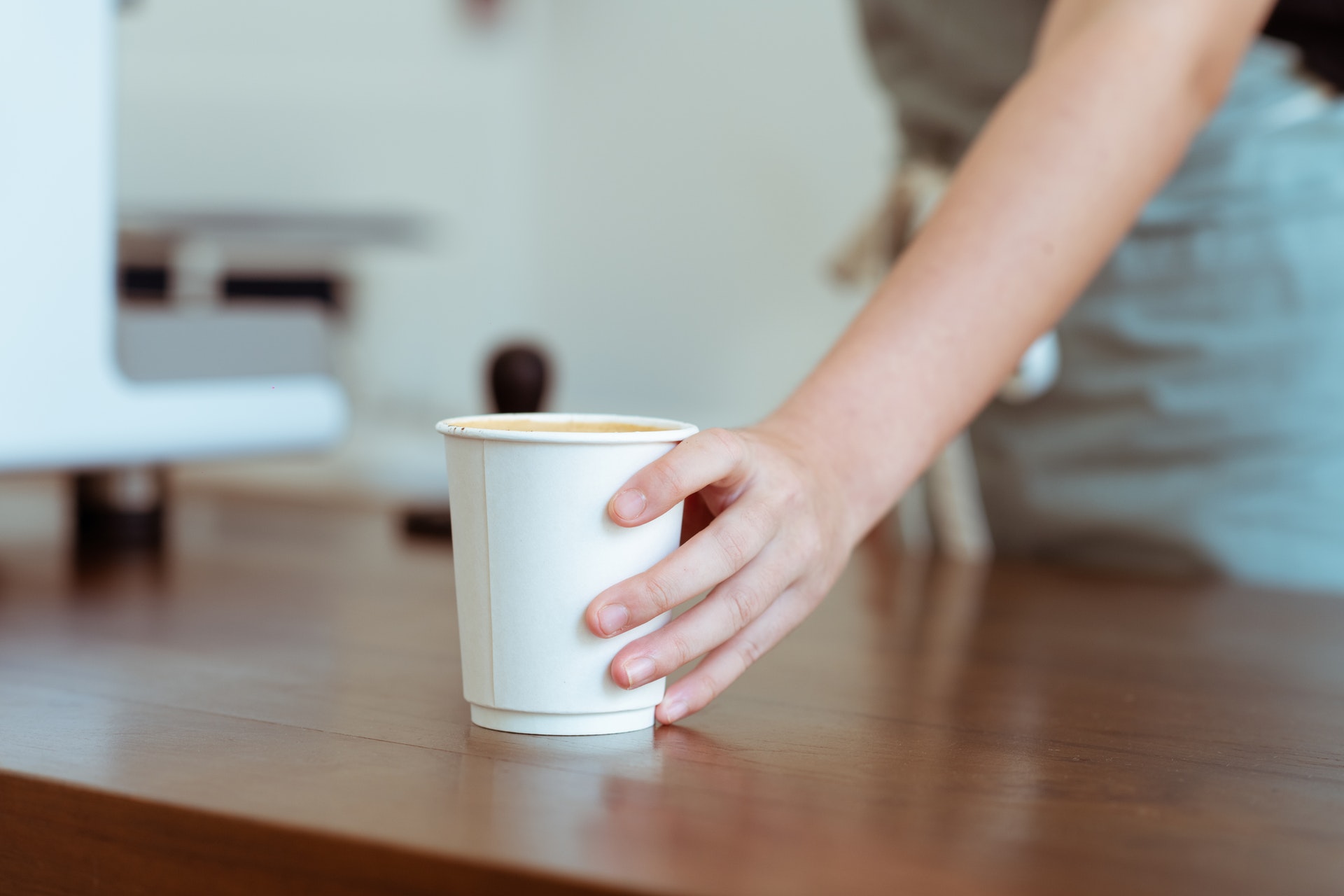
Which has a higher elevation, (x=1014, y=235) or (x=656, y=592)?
(x=1014, y=235)

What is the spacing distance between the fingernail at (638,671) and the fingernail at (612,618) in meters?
0.02

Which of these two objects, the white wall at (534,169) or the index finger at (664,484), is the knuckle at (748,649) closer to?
the index finger at (664,484)

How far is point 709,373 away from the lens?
9.90ft

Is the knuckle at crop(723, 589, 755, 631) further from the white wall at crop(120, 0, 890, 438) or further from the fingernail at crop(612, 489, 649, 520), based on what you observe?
the white wall at crop(120, 0, 890, 438)

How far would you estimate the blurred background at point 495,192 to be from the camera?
2834mm

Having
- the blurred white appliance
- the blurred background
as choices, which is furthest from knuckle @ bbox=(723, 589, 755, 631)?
the blurred background

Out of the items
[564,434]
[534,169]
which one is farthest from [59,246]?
[534,169]

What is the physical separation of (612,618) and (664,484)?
6 cm

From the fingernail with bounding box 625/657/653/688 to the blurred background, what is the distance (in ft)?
7.29

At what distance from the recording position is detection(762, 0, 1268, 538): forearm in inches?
26.0

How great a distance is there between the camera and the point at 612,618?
0.51m

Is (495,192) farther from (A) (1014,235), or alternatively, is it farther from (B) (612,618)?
(B) (612,618)

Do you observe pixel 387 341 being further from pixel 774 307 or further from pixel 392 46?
pixel 774 307

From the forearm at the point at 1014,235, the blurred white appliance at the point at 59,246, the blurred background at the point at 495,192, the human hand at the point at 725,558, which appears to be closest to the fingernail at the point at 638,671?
the human hand at the point at 725,558
